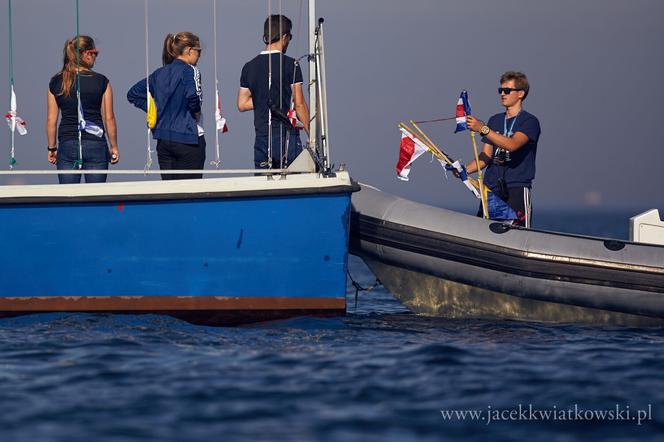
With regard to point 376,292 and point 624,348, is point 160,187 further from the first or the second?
point 376,292

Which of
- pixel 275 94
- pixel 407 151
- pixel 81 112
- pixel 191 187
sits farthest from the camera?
pixel 407 151

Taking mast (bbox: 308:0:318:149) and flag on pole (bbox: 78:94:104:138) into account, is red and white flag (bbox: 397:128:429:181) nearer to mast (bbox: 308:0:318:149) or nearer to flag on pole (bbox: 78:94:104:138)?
mast (bbox: 308:0:318:149)

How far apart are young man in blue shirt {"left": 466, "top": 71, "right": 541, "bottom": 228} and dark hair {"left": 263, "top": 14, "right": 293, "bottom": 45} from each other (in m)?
1.73

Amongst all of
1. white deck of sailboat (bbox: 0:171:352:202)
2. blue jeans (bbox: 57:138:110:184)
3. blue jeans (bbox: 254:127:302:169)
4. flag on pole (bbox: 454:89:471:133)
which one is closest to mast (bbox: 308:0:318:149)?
blue jeans (bbox: 254:127:302:169)

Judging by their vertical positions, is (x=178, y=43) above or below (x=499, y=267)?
above

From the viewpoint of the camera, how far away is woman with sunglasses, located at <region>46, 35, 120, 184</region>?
27.1ft

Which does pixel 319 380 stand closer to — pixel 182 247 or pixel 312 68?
pixel 182 247

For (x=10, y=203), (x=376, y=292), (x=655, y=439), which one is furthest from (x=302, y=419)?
(x=376, y=292)

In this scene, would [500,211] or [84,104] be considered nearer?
[84,104]

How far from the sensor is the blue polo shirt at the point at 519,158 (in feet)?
29.0

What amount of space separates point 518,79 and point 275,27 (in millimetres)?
2103

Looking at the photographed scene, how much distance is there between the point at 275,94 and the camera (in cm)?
866

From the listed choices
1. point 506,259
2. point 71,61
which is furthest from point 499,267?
point 71,61

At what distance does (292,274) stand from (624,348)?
8.24 ft
